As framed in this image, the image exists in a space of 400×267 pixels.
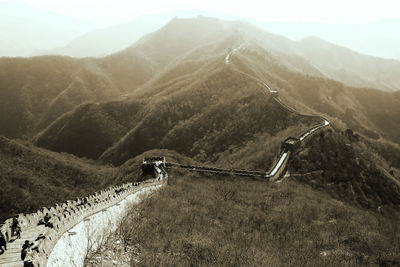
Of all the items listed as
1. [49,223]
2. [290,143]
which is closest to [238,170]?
[290,143]

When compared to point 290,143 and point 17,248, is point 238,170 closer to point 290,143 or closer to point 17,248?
point 290,143

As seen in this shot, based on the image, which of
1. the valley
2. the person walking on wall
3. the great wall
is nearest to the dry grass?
the valley

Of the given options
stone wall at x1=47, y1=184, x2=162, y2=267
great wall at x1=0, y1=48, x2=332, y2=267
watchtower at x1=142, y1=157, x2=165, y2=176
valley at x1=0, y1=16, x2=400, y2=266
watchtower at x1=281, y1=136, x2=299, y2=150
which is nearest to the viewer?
great wall at x1=0, y1=48, x2=332, y2=267

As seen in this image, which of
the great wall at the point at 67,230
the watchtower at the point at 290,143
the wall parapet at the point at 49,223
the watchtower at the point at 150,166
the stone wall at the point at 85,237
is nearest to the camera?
the wall parapet at the point at 49,223

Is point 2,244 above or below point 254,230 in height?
above

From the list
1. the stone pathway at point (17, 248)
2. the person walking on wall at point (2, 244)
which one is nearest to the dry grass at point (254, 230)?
the stone pathway at point (17, 248)

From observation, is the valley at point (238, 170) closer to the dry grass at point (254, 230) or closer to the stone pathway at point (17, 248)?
the dry grass at point (254, 230)

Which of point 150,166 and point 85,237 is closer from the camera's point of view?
point 85,237

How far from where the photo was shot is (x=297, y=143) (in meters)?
39.0

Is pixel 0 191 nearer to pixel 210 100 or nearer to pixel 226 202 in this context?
pixel 226 202

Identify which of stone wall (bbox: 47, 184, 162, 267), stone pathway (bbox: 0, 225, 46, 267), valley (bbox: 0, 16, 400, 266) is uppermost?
stone pathway (bbox: 0, 225, 46, 267)

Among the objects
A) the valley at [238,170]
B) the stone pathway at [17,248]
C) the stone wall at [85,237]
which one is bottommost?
the valley at [238,170]

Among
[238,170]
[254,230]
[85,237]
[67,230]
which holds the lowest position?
[238,170]

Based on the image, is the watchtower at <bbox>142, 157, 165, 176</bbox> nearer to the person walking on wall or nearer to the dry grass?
the dry grass
